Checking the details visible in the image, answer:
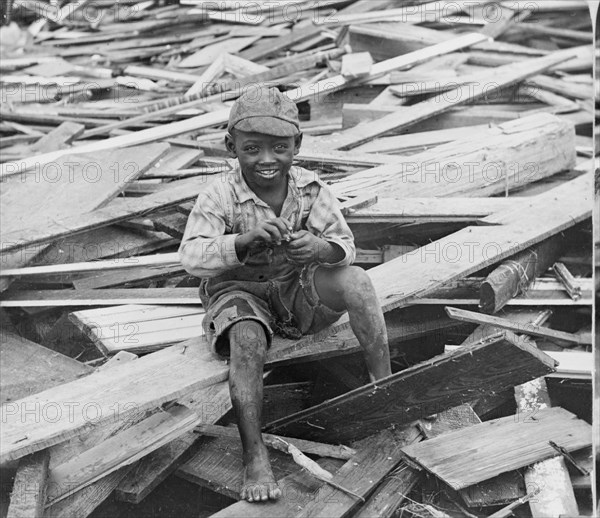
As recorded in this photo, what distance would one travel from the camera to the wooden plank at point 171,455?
3.98 metres

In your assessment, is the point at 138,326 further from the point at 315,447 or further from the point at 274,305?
the point at 315,447

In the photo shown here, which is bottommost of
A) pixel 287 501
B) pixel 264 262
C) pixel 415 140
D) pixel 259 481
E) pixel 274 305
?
pixel 287 501

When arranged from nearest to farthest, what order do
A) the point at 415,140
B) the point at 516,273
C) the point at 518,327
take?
1. the point at 518,327
2. the point at 516,273
3. the point at 415,140

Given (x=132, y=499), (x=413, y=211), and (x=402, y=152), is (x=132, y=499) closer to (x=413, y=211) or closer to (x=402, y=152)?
(x=413, y=211)

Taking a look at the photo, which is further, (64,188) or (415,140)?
(415,140)

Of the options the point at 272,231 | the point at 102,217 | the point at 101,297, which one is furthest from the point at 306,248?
the point at 102,217

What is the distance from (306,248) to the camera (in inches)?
156

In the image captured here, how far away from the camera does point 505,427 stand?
4160 mm

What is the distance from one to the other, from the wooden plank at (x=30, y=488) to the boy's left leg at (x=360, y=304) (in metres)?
1.41

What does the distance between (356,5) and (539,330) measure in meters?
5.89

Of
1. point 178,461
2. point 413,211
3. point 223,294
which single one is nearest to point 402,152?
point 413,211

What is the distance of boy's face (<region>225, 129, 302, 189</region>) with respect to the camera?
13.0 feet

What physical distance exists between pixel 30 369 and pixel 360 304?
194 cm

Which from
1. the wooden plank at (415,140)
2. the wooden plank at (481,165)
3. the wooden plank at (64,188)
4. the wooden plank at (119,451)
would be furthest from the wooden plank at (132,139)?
the wooden plank at (119,451)
